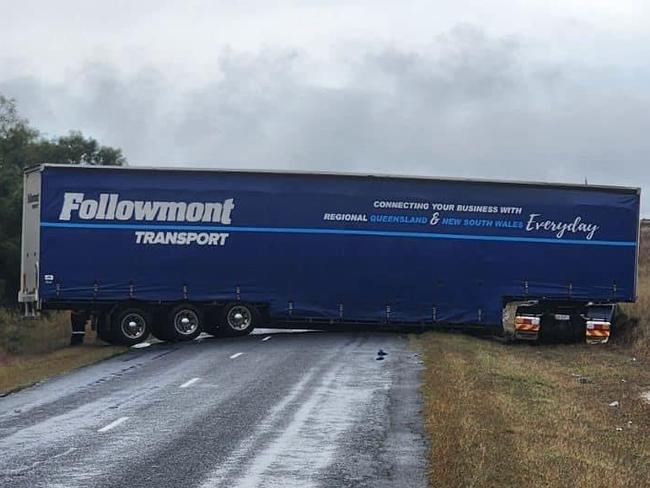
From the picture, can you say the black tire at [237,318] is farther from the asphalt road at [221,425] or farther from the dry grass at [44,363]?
the asphalt road at [221,425]

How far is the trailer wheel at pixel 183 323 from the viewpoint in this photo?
2611 cm

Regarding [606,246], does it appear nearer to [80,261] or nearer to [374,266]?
[374,266]

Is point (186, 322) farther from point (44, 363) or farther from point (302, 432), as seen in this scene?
point (302, 432)

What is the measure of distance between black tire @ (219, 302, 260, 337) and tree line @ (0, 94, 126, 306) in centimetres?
2039

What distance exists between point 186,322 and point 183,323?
0.08 metres

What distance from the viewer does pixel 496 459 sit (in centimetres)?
973

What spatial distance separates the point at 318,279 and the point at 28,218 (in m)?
Answer: 7.54

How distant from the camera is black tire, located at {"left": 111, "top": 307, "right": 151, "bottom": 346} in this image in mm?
25703

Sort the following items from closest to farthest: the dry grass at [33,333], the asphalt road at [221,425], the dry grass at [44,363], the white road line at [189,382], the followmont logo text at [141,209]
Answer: the asphalt road at [221,425], the white road line at [189,382], the dry grass at [44,363], the followmont logo text at [141,209], the dry grass at [33,333]

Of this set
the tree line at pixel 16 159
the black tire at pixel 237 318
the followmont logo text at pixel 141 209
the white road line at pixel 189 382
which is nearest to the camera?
the white road line at pixel 189 382

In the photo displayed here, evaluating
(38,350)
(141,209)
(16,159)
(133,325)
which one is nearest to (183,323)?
(133,325)

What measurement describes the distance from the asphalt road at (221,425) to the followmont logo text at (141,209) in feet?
16.8

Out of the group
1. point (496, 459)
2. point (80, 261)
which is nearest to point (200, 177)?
point (80, 261)

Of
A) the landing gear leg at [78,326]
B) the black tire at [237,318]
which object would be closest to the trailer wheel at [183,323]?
the black tire at [237,318]
